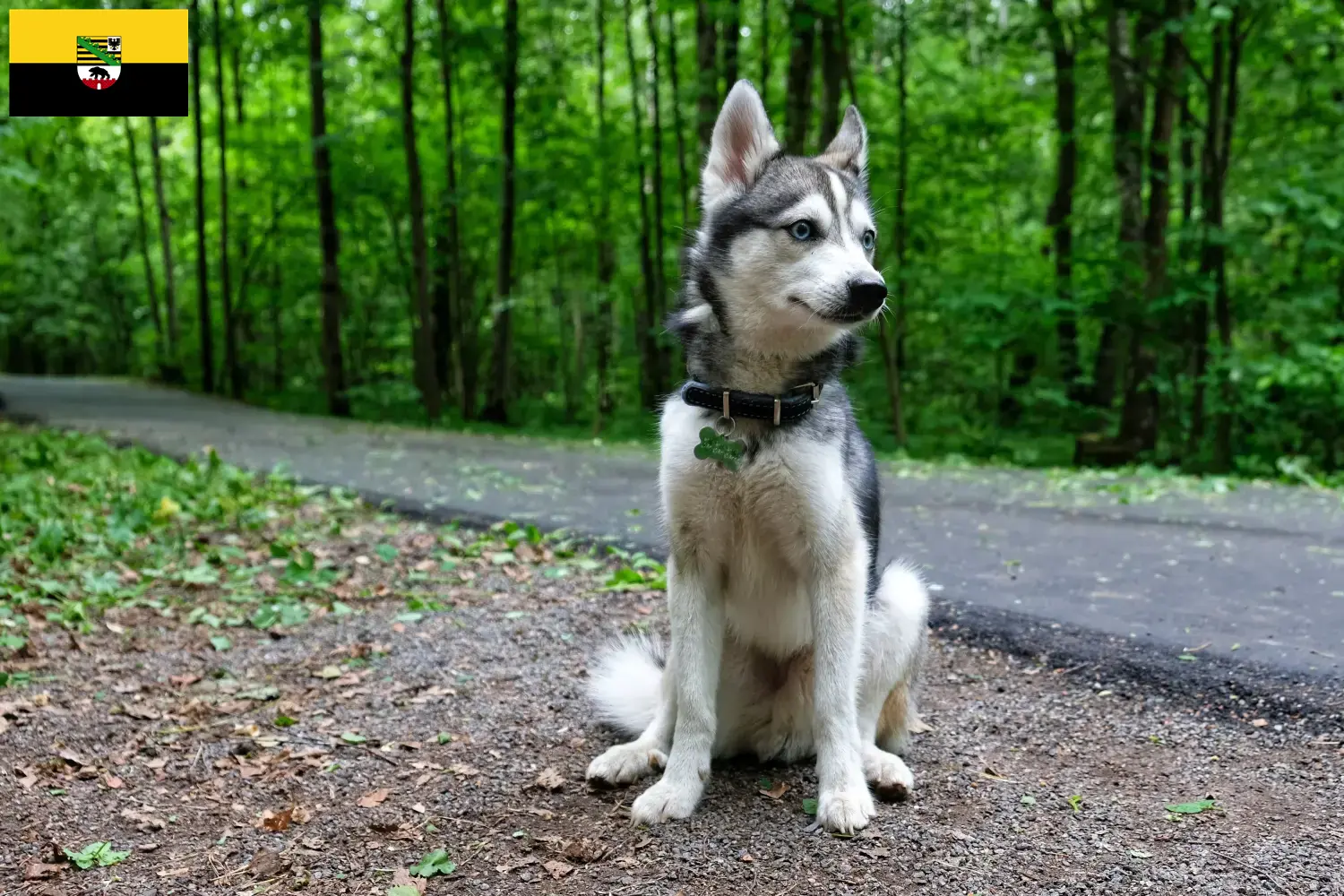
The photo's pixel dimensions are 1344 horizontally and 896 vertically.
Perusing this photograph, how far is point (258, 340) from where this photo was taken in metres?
30.4

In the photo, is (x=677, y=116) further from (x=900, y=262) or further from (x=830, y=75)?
(x=900, y=262)

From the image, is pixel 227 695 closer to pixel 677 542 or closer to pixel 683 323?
pixel 677 542

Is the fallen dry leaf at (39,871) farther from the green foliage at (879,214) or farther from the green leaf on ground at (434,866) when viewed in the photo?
the green foliage at (879,214)

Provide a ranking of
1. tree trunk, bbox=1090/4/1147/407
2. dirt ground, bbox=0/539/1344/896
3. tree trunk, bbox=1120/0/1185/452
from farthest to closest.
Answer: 1. tree trunk, bbox=1090/4/1147/407
2. tree trunk, bbox=1120/0/1185/452
3. dirt ground, bbox=0/539/1344/896

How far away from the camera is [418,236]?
1750 centimetres

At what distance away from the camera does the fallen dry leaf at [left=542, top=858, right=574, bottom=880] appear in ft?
8.86

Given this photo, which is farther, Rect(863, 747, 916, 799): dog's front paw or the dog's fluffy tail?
the dog's fluffy tail

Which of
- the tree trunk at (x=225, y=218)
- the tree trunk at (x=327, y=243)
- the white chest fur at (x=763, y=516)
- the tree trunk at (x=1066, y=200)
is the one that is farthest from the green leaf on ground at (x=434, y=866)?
the tree trunk at (x=225, y=218)

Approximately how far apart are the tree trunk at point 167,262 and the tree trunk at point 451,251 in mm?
7709

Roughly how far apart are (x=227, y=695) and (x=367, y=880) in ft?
5.90

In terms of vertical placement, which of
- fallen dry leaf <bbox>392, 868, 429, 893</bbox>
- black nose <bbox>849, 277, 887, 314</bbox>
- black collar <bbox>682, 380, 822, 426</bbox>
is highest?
black nose <bbox>849, 277, 887, 314</bbox>

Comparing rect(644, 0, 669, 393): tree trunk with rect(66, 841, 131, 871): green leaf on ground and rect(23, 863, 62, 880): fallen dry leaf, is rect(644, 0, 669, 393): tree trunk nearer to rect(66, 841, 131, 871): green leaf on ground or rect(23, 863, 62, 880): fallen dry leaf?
rect(66, 841, 131, 871): green leaf on ground

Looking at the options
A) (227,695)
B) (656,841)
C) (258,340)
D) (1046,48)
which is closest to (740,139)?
(656,841)

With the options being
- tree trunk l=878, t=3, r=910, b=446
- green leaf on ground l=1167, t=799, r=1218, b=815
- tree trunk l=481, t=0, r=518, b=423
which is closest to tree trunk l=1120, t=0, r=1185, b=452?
tree trunk l=878, t=3, r=910, b=446
